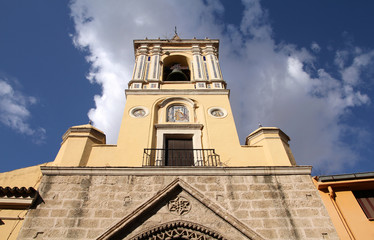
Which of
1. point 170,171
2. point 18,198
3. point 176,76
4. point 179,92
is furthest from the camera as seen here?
point 176,76

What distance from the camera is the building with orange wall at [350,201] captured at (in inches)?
244

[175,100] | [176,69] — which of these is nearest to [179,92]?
[175,100]

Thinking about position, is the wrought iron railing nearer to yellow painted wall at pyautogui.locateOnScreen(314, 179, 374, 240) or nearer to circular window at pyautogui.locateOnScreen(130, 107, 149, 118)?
circular window at pyautogui.locateOnScreen(130, 107, 149, 118)

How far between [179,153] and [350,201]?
482 cm

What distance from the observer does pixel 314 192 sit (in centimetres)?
692

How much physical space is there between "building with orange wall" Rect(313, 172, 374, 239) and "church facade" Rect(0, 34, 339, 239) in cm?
26

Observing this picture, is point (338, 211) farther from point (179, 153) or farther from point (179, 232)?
point (179, 153)

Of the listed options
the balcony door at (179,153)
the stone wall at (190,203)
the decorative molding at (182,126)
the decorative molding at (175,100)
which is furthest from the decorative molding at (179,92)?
the stone wall at (190,203)

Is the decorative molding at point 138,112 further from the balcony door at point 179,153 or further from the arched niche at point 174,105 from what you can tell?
the balcony door at point 179,153

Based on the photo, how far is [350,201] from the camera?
6.75 meters

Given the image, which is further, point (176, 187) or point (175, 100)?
point (175, 100)

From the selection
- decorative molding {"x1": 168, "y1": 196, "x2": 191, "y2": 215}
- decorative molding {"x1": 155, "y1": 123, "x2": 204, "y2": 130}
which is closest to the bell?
decorative molding {"x1": 155, "y1": 123, "x2": 204, "y2": 130}

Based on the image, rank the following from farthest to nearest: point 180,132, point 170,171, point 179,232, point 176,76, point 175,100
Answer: point 176,76, point 175,100, point 180,132, point 170,171, point 179,232

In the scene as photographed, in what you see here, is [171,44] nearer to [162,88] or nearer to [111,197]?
[162,88]
